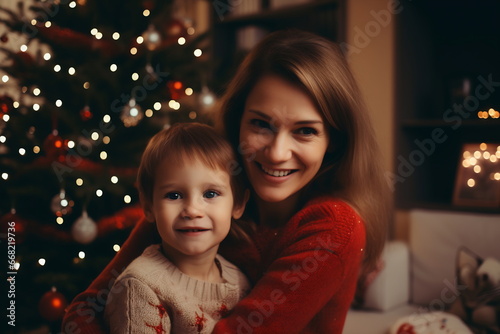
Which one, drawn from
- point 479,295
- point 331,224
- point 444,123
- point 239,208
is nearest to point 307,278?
point 331,224

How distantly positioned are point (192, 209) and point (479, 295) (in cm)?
152

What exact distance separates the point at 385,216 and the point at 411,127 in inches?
63.6

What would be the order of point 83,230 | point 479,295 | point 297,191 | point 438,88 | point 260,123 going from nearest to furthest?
point 260,123 < point 297,191 < point 479,295 < point 83,230 < point 438,88

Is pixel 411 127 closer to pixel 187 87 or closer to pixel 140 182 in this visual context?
pixel 187 87

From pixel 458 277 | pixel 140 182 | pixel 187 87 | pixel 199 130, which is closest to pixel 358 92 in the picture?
pixel 199 130

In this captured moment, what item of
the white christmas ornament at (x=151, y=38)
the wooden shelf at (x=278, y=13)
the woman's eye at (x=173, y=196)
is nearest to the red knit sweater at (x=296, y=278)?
the woman's eye at (x=173, y=196)

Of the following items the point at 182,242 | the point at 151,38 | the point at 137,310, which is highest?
the point at 151,38

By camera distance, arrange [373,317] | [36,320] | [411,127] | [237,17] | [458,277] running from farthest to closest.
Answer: [237,17] < [411,127] < [36,320] < [373,317] < [458,277]

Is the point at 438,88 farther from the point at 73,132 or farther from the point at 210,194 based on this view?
the point at 210,194

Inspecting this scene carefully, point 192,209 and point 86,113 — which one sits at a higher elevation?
point 86,113

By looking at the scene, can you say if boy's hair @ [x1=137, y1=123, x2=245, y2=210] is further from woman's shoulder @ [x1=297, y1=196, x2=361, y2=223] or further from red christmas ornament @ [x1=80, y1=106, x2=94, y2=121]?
red christmas ornament @ [x1=80, y1=106, x2=94, y2=121]

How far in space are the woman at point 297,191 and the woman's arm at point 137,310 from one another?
0.36 feet

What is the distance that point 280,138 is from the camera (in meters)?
1.07

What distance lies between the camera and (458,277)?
209 centimetres
